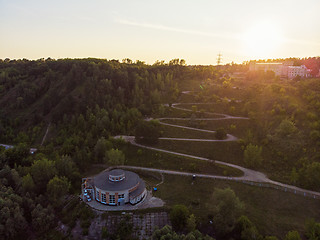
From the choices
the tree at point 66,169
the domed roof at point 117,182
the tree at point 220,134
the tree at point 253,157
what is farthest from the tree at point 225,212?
the tree at point 66,169

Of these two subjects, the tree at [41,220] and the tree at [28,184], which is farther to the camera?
the tree at [28,184]

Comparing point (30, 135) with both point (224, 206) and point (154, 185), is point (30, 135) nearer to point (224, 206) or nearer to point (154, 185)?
point (154, 185)

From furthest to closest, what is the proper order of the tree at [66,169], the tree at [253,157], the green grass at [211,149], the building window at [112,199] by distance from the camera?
the green grass at [211,149] < the tree at [253,157] < the tree at [66,169] < the building window at [112,199]

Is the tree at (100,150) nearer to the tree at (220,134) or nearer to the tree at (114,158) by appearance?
the tree at (114,158)

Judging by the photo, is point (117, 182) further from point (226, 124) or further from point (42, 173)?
point (226, 124)

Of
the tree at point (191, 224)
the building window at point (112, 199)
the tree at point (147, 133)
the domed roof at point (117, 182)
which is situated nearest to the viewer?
the tree at point (191, 224)

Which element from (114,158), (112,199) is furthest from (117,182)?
(114,158)

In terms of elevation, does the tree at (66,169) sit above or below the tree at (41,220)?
above
